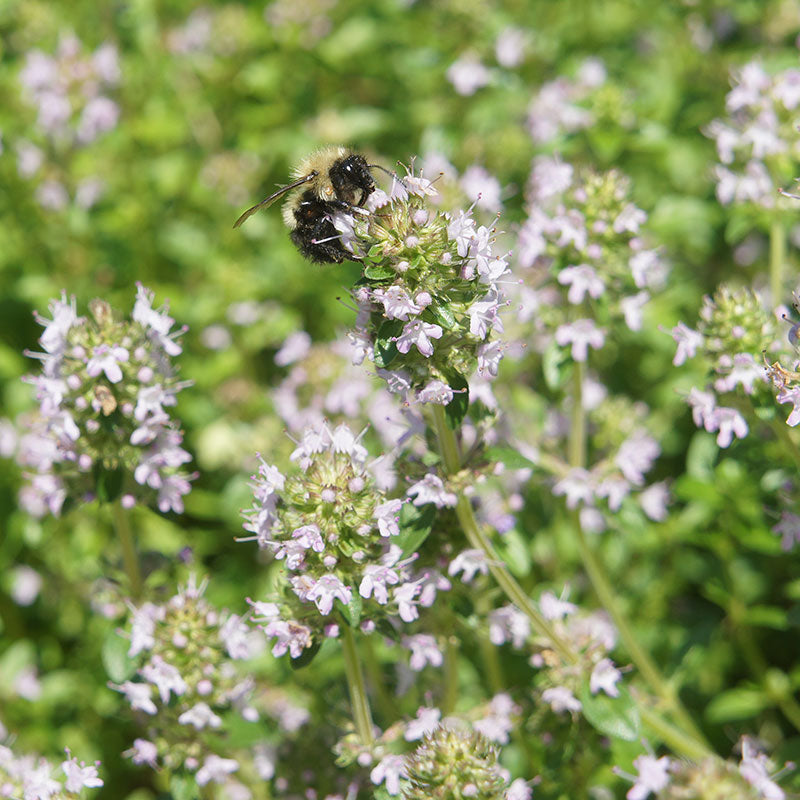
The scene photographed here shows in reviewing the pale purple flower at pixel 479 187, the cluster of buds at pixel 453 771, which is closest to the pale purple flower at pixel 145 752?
the cluster of buds at pixel 453 771

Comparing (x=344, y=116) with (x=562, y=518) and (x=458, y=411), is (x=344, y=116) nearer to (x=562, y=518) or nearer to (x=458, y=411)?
(x=562, y=518)

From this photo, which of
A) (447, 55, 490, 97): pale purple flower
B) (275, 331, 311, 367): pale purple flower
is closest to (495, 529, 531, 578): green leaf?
(275, 331, 311, 367): pale purple flower

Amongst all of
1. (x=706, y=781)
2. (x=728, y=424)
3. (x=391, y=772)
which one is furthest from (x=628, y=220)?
(x=391, y=772)

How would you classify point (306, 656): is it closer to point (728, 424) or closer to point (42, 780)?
point (42, 780)

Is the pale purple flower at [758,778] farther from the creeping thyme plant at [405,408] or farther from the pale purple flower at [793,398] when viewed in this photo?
the pale purple flower at [793,398]

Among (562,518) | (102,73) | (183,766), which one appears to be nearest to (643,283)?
(562,518)

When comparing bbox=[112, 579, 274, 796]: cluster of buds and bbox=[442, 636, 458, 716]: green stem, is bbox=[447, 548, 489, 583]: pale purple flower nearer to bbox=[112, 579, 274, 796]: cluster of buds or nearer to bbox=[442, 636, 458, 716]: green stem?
bbox=[442, 636, 458, 716]: green stem
